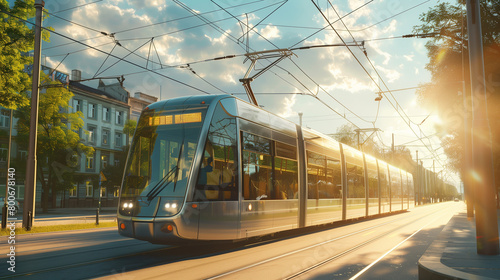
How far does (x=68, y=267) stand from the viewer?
7605 millimetres

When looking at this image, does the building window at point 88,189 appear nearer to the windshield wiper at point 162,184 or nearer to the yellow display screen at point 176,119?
the yellow display screen at point 176,119

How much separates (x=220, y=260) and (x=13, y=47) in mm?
12917

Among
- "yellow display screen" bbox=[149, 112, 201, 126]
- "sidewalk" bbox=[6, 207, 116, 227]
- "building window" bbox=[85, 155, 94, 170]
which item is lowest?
"sidewalk" bbox=[6, 207, 116, 227]

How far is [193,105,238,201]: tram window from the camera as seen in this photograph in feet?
29.3

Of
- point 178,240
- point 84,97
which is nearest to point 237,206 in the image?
point 178,240

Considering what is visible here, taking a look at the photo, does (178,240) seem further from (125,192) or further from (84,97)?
(84,97)

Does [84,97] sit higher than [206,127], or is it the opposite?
[84,97]

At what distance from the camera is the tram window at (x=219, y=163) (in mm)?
8922

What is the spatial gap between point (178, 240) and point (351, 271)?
3220 mm

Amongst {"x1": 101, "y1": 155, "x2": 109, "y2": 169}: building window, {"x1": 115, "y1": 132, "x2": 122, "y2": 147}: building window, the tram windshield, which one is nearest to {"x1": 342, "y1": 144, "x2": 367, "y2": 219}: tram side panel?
the tram windshield

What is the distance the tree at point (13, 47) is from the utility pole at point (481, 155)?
A: 15.2 meters

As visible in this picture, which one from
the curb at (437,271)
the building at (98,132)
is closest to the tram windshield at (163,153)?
the curb at (437,271)

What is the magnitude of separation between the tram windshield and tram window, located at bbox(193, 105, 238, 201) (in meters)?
0.31

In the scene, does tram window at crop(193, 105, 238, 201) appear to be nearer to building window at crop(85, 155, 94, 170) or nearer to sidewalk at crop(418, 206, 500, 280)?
sidewalk at crop(418, 206, 500, 280)
